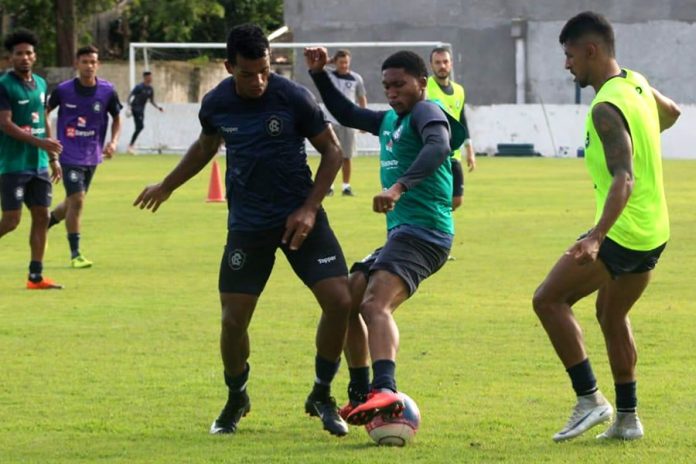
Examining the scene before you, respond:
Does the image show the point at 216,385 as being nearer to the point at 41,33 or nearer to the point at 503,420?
the point at 503,420

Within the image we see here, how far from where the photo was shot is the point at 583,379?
7344 mm

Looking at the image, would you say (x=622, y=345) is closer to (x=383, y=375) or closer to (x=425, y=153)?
(x=383, y=375)

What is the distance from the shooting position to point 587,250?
6.69 m

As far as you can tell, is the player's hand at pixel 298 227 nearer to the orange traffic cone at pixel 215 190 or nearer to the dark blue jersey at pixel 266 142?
the dark blue jersey at pixel 266 142

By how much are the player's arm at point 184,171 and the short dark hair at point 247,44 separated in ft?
1.88

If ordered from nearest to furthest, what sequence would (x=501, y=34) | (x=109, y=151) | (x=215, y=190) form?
(x=109, y=151), (x=215, y=190), (x=501, y=34)

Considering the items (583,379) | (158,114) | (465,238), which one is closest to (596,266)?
(583,379)

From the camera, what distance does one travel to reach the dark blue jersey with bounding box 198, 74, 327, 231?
7621 mm

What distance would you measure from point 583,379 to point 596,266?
58cm

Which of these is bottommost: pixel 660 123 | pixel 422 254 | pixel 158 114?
pixel 158 114

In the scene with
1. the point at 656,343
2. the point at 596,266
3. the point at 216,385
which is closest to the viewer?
the point at 596,266

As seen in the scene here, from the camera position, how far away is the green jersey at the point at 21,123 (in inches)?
542

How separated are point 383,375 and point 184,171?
1.59 m

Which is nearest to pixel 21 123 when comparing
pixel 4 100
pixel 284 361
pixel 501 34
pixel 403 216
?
pixel 4 100
